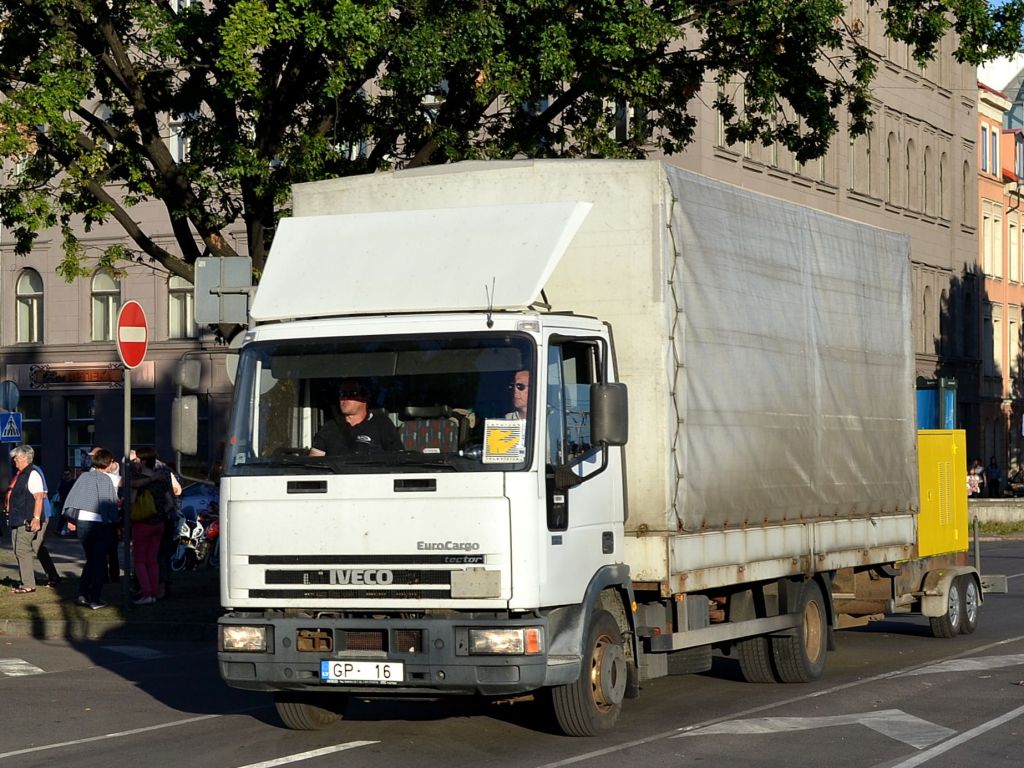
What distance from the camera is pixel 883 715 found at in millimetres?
11625

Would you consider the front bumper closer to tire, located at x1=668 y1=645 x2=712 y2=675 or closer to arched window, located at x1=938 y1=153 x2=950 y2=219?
tire, located at x1=668 y1=645 x2=712 y2=675

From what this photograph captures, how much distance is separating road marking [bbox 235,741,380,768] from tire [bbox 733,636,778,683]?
3.65 metres

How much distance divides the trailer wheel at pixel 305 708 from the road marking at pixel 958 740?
11.3 ft

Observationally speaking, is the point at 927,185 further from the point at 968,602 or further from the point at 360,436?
the point at 360,436

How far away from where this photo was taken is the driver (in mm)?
10039

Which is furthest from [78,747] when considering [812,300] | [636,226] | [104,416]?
[104,416]

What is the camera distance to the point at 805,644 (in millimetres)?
13445

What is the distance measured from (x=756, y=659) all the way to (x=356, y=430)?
15.1 ft

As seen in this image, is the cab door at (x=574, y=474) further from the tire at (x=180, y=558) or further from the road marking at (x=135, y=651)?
the tire at (x=180, y=558)

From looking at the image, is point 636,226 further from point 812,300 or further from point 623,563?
point 812,300

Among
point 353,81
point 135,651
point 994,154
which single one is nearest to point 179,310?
point 353,81

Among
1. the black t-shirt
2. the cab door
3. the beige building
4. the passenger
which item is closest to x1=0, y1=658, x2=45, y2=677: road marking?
the black t-shirt

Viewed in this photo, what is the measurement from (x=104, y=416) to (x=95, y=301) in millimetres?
3266

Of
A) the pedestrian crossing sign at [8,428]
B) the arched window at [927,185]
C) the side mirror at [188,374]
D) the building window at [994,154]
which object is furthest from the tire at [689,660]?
the building window at [994,154]
